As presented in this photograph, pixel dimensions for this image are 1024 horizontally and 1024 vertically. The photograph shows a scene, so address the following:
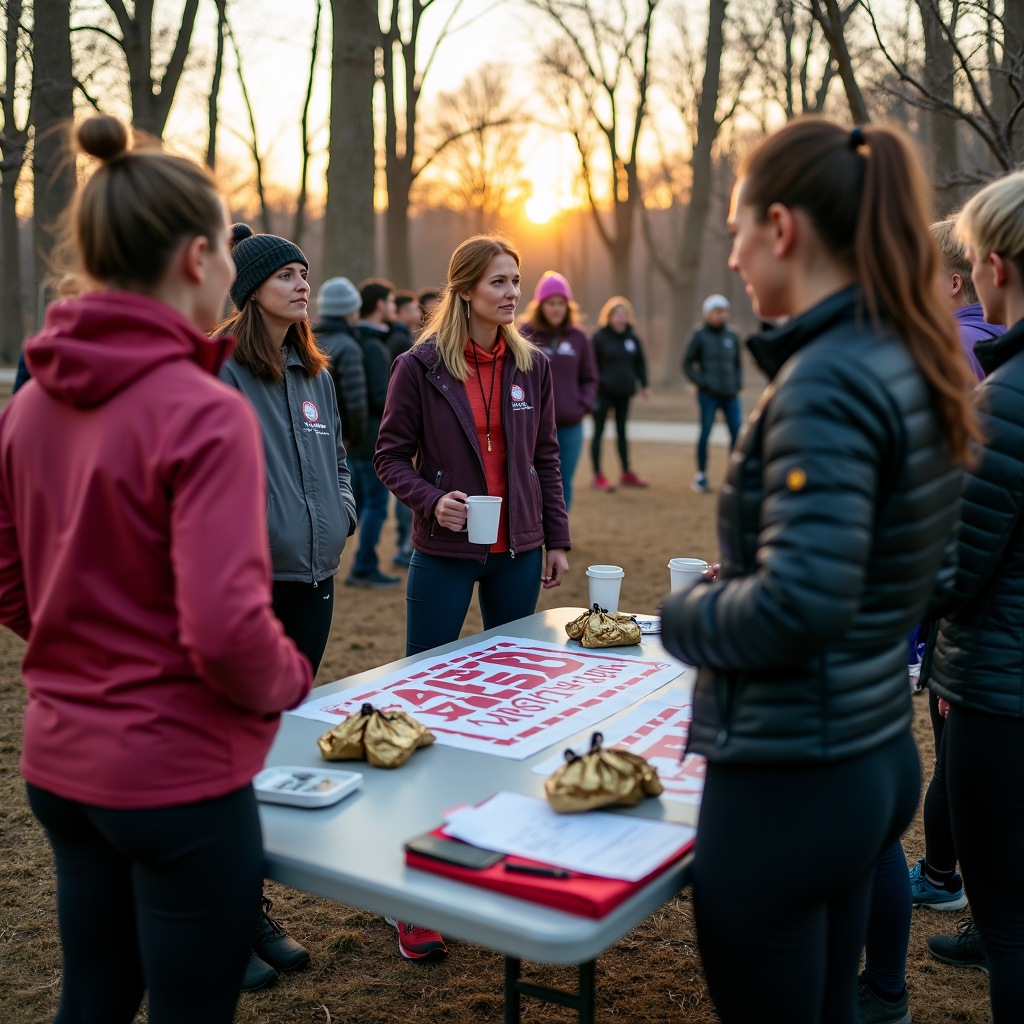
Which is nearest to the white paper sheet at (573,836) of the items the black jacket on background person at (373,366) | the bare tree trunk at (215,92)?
the black jacket on background person at (373,366)

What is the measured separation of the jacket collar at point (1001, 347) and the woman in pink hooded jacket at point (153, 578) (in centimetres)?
148

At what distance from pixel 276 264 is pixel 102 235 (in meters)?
1.56

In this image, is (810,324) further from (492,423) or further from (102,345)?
(492,423)

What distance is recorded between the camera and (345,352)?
661cm

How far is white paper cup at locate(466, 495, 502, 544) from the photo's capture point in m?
3.10

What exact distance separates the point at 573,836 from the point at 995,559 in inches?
39.1

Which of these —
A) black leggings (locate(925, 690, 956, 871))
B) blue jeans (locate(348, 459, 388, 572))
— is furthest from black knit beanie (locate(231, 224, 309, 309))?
blue jeans (locate(348, 459, 388, 572))

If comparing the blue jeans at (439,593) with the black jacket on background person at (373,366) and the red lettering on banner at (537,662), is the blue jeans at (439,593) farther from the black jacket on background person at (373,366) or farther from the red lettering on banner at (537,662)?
the black jacket on background person at (373,366)

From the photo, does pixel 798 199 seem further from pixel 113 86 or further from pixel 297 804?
pixel 113 86

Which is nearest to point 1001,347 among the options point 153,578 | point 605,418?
point 153,578

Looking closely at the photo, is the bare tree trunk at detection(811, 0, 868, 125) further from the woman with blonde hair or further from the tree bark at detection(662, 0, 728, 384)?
the tree bark at detection(662, 0, 728, 384)

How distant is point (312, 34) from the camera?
21375mm

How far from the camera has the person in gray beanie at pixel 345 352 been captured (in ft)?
21.7

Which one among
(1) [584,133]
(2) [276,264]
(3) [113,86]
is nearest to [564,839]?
(2) [276,264]
